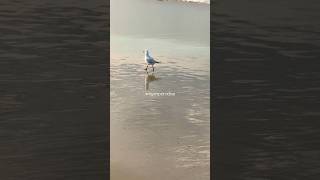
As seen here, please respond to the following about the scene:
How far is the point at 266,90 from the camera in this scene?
45.6 inches

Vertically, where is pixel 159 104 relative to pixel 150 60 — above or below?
below

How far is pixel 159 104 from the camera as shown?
1.17 metres

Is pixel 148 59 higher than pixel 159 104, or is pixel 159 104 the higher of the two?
pixel 148 59

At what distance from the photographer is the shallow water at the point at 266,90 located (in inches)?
45.5

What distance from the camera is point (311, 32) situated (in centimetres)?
117

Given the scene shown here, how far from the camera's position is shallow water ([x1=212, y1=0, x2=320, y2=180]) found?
116 centimetres

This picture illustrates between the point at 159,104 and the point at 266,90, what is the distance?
0.26m
